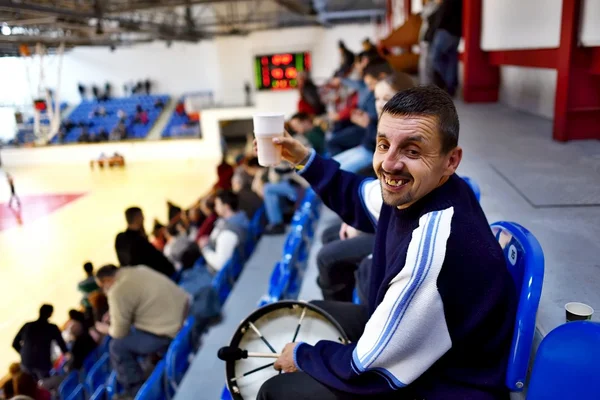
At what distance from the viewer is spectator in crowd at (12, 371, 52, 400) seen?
10.5ft

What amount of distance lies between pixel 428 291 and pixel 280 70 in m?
15.1

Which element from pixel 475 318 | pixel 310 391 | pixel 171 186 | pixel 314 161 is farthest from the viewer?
pixel 171 186

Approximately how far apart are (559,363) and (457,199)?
37cm

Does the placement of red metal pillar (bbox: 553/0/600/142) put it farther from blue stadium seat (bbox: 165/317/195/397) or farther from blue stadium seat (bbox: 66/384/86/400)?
blue stadium seat (bbox: 66/384/86/400)

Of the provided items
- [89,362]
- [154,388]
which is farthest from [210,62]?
[154,388]

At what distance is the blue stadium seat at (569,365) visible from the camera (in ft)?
2.62

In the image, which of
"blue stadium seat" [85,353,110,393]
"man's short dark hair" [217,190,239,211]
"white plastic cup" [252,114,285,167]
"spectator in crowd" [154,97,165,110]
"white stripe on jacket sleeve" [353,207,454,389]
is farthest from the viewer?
"spectator in crowd" [154,97,165,110]

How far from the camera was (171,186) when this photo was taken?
1183 cm

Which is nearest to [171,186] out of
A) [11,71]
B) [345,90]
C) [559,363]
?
[345,90]

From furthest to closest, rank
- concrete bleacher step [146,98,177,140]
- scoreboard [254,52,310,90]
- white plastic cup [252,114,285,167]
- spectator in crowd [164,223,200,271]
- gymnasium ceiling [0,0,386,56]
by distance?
1. concrete bleacher step [146,98,177,140]
2. scoreboard [254,52,310,90]
3. gymnasium ceiling [0,0,386,56]
4. spectator in crowd [164,223,200,271]
5. white plastic cup [252,114,285,167]

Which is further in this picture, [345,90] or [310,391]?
[345,90]

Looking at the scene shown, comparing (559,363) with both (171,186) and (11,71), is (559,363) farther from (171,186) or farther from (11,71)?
(171,186)

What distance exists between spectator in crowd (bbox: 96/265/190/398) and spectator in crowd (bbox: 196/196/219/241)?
1.74 m

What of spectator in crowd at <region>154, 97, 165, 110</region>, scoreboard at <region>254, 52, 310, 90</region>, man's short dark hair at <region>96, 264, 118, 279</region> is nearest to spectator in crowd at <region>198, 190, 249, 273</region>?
man's short dark hair at <region>96, 264, 118, 279</region>
